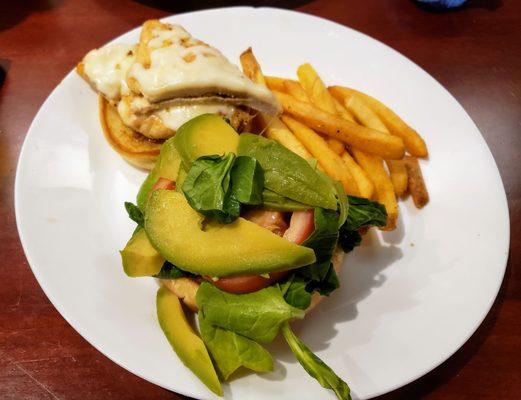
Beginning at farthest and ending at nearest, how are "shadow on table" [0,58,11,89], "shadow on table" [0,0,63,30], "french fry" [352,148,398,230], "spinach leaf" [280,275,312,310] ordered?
"shadow on table" [0,0,63,30] → "shadow on table" [0,58,11,89] → "french fry" [352,148,398,230] → "spinach leaf" [280,275,312,310]

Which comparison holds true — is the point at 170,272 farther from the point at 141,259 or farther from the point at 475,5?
the point at 475,5

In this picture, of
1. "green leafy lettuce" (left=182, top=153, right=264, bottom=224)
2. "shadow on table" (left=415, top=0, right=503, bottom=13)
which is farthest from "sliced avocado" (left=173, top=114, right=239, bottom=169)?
"shadow on table" (left=415, top=0, right=503, bottom=13)

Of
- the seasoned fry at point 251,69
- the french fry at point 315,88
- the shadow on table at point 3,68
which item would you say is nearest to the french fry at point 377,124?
the french fry at point 315,88

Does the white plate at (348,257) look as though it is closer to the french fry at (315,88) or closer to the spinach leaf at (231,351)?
the spinach leaf at (231,351)

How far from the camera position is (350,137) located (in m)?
2.04

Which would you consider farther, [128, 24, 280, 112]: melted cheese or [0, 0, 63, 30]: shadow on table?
[0, 0, 63, 30]: shadow on table

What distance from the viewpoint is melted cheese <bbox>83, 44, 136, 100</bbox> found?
84.6 inches

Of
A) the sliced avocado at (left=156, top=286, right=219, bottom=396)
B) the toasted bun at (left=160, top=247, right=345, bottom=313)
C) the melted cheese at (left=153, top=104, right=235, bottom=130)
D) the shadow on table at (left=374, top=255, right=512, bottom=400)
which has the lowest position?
the shadow on table at (left=374, top=255, right=512, bottom=400)

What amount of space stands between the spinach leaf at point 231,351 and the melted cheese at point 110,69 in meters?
1.22

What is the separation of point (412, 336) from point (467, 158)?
0.93 metres

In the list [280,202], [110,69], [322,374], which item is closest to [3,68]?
[110,69]

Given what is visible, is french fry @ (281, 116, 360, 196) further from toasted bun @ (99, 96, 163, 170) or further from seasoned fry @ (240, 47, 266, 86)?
toasted bun @ (99, 96, 163, 170)

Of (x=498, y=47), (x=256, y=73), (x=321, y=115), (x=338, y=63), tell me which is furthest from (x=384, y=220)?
(x=498, y=47)

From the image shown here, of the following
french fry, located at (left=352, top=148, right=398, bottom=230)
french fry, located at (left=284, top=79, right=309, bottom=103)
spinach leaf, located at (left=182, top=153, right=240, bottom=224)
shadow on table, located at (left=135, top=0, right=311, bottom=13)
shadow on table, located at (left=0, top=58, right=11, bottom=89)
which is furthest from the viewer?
shadow on table, located at (left=135, top=0, right=311, bottom=13)
